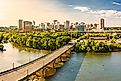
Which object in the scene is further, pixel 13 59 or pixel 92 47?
pixel 92 47

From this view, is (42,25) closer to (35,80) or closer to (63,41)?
(63,41)

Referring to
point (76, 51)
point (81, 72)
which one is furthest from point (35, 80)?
point (76, 51)

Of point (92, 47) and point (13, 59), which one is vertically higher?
point (92, 47)

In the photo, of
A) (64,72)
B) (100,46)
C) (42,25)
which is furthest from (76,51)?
(42,25)

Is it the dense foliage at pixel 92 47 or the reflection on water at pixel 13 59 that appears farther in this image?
the dense foliage at pixel 92 47

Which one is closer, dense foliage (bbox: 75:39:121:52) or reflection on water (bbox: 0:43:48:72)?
reflection on water (bbox: 0:43:48:72)

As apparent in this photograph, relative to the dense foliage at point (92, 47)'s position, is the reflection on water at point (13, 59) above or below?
below

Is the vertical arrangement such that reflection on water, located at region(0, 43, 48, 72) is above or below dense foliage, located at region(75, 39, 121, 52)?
below

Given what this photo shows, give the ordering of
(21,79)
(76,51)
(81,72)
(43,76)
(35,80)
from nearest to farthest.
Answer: (21,79) → (35,80) → (43,76) → (81,72) → (76,51)

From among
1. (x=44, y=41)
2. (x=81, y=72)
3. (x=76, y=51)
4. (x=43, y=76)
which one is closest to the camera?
(x=43, y=76)

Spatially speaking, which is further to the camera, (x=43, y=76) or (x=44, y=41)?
(x=44, y=41)
